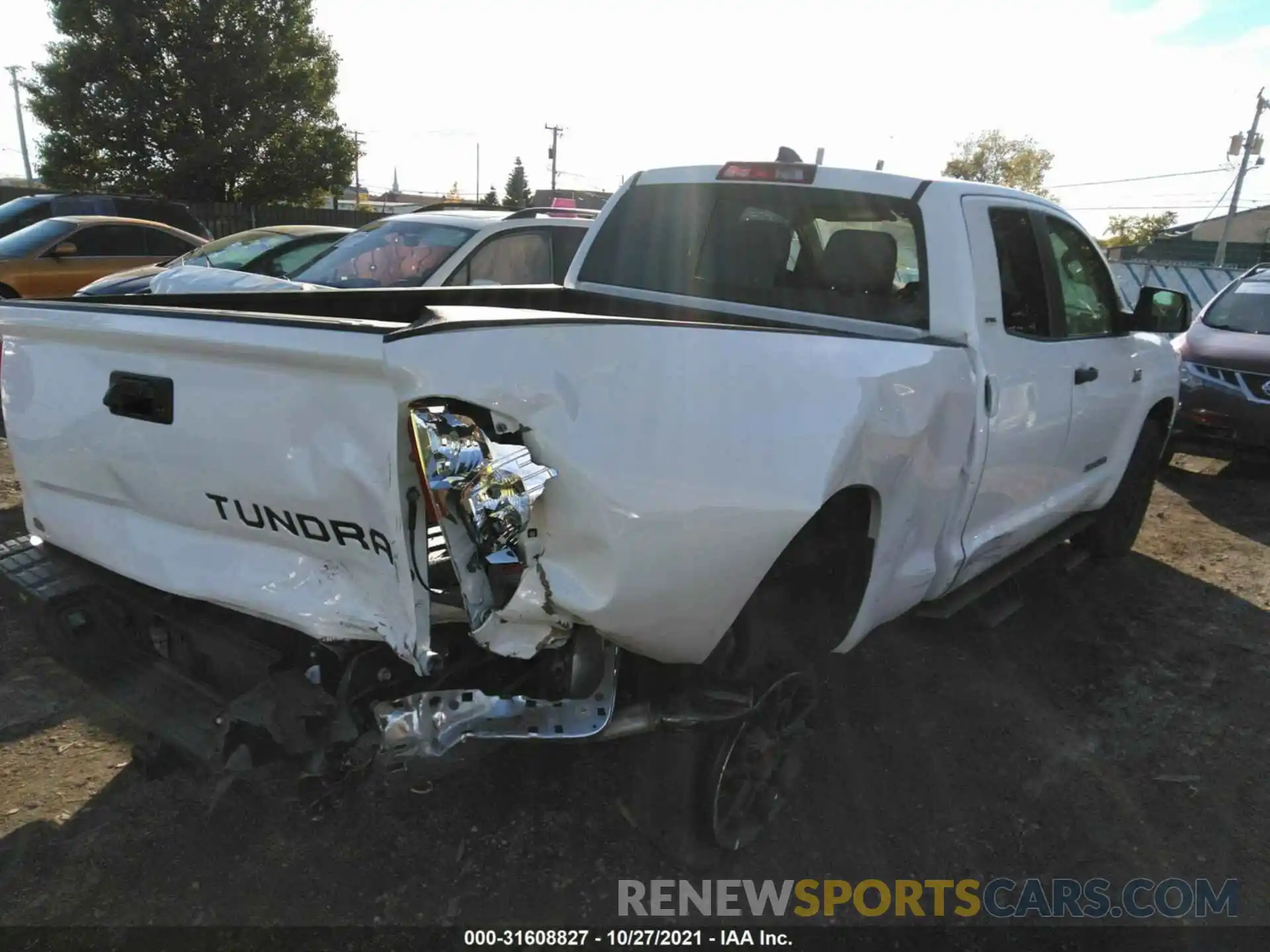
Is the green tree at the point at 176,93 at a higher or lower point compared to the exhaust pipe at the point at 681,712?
higher

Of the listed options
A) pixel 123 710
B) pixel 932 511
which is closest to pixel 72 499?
pixel 123 710

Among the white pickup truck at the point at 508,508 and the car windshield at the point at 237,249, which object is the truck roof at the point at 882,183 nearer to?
the white pickup truck at the point at 508,508

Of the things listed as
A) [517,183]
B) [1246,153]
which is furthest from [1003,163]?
[517,183]

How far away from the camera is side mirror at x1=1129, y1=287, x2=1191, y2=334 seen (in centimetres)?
434

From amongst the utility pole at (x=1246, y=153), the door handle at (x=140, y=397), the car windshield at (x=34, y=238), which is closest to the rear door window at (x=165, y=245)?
the car windshield at (x=34, y=238)

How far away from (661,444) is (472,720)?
756mm

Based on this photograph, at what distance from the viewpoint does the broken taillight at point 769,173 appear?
11.6 ft

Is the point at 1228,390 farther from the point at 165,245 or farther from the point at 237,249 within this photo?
the point at 165,245

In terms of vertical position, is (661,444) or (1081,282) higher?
(1081,282)

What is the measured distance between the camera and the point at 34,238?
1033 cm

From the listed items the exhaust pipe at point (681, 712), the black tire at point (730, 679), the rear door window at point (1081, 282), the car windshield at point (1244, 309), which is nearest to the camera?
the exhaust pipe at point (681, 712)

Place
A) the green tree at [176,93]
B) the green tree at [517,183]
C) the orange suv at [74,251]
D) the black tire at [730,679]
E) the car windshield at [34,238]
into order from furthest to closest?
the green tree at [517,183] < the green tree at [176,93] < the car windshield at [34,238] < the orange suv at [74,251] < the black tire at [730,679]

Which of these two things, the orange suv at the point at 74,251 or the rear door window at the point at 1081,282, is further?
the orange suv at the point at 74,251

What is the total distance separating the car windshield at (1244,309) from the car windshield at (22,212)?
47.1ft
